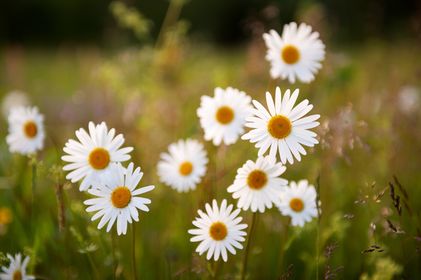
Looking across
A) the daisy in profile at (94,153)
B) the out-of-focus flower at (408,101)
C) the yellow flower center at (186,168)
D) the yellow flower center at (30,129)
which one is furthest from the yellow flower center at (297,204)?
the out-of-focus flower at (408,101)

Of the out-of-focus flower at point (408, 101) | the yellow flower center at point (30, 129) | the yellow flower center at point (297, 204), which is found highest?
the out-of-focus flower at point (408, 101)

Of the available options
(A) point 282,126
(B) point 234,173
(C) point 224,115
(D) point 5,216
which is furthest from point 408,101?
(D) point 5,216

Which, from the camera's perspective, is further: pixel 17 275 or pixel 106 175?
pixel 17 275

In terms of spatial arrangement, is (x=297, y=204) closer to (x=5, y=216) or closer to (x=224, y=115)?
(x=224, y=115)

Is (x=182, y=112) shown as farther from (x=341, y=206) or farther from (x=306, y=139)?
(x=306, y=139)

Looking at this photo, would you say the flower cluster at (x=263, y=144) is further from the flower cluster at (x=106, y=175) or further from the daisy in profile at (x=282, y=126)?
the flower cluster at (x=106, y=175)

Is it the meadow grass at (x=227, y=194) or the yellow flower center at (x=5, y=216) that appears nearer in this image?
the meadow grass at (x=227, y=194)
